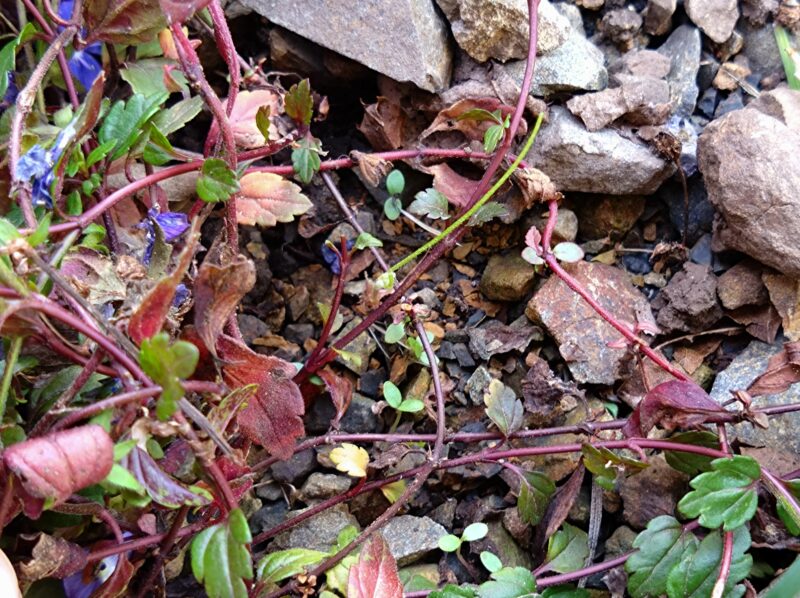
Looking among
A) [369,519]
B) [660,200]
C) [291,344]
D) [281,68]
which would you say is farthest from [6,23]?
[660,200]

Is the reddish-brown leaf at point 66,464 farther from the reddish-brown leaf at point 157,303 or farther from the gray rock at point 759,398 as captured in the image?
the gray rock at point 759,398

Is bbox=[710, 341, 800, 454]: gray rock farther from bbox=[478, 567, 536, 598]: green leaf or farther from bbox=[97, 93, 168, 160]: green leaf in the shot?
bbox=[97, 93, 168, 160]: green leaf

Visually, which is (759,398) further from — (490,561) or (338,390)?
(338,390)

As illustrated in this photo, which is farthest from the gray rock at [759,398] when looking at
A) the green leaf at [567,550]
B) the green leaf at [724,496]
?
the green leaf at [567,550]

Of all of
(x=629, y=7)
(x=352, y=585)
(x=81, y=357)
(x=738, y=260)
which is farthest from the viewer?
(x=629, y=7)

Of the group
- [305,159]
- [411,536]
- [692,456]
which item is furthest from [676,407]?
[305,159]

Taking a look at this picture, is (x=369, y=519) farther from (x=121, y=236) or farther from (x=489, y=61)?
(x=489, y=61)
